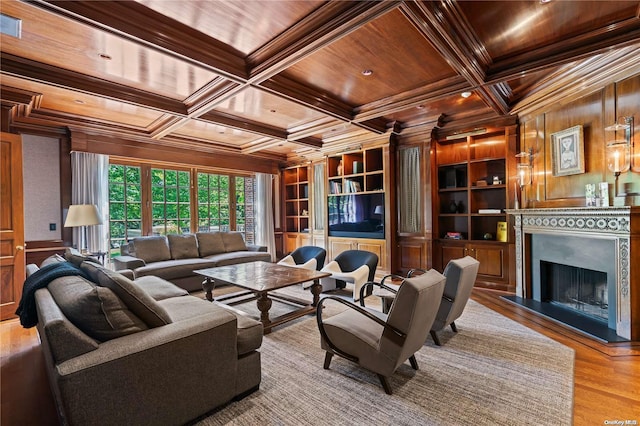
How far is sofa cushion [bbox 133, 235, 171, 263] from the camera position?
4781mm

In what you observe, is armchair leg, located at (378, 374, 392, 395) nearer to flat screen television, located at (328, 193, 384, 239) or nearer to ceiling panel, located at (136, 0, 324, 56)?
ceiling panel, located at (136, 0, 324, 56)

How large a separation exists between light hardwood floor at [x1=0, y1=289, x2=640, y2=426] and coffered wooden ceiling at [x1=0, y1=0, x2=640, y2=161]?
2.66 meters

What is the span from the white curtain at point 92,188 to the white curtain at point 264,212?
10.3ft

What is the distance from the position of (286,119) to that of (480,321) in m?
3.96

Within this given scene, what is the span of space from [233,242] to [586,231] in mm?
5449

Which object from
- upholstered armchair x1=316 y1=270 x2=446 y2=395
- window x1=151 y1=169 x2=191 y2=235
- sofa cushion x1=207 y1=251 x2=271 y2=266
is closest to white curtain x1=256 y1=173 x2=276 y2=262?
sofa cushion x1=207 y1=251 x2=271 y2=266

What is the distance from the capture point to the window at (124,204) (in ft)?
17.3

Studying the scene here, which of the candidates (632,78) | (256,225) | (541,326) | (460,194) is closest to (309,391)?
(541,326)

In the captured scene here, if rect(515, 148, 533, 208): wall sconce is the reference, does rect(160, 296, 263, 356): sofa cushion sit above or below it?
below

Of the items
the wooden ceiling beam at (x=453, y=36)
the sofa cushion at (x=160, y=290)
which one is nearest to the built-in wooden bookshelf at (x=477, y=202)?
the wooden ceiling beam at (x=453, y=36)

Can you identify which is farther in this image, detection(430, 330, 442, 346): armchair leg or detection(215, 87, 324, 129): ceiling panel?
detection(215, 87, 324, 129): ceiling panel

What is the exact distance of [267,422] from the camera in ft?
5.87

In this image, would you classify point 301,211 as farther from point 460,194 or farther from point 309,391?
point 309,391

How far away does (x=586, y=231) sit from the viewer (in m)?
3.32
